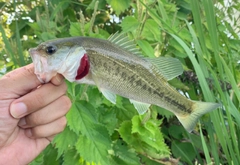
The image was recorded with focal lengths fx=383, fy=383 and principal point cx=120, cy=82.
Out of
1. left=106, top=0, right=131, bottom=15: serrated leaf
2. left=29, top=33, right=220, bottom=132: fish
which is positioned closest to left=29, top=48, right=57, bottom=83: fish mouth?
left=29, top=33, right=220, bottom=132: fish

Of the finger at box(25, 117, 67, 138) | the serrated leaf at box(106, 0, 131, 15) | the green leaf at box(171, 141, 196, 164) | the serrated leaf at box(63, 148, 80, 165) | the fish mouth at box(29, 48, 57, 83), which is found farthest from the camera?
the green leaf at box(171, 141, 196, 164)

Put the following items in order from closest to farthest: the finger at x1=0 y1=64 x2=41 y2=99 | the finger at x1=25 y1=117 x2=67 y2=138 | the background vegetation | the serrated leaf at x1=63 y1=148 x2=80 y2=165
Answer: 1. the finger at x1=0 y1=64 x2=41 y2=99
2. the finger at x1=25 y1=117 x2=67 y2=138
3. the background vegetation
4. the serrated leaf at x1=63 y1=148 x2=80 y2=165

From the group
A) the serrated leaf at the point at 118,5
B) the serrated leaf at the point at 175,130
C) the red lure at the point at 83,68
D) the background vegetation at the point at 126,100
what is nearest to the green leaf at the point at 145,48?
the background vegetation at the point at 126,100

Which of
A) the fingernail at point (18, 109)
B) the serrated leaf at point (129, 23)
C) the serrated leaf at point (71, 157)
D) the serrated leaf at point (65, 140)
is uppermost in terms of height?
the serrated leaf at point (129, 23)

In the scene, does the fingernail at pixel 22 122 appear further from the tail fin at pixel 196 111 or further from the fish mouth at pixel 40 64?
the tail fin at pixel 196 111

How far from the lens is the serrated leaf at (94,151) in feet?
3.39

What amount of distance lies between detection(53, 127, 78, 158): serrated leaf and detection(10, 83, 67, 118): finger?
26cm

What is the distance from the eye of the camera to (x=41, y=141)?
3.33 feet

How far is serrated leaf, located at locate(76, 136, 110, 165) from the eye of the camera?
1032 millimetres

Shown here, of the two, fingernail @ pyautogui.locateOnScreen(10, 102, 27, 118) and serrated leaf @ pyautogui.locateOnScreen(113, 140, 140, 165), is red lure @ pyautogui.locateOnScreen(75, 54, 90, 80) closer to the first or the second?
fingernail @ pyautogui.locateOnScreen(10, 102, 27, 118)

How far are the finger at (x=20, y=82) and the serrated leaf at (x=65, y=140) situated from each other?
0.27m

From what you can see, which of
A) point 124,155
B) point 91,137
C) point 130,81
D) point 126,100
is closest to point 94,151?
point 91,137

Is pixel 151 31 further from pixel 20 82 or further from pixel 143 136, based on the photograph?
pixel 20 82

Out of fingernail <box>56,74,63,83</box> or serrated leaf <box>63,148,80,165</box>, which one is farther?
serrated leaf <box>63,148,80,165</box>
